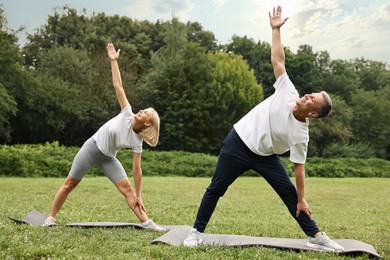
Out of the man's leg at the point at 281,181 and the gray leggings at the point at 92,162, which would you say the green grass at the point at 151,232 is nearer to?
the man's leg at the point at 281,181

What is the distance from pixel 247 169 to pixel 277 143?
55 cm

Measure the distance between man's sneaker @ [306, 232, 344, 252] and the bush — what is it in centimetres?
1847

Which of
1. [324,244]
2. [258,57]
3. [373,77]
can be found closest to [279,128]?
[324,244]

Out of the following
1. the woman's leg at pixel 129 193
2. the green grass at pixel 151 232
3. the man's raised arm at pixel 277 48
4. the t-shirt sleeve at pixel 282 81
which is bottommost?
the green grass at pixel 151 232

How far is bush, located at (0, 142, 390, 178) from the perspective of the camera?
2194 cm

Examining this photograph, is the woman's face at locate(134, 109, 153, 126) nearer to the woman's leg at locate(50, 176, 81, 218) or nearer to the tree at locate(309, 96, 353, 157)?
the woman's leg at locate(50, 176, 81, 218)

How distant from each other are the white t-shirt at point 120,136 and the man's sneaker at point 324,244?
278cm

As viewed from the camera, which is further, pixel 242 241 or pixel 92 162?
pixel 92 162

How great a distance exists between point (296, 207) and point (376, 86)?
7736cm

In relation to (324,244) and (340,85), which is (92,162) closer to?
(324,244)

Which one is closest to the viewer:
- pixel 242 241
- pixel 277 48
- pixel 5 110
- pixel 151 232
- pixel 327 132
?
pixel 277 48

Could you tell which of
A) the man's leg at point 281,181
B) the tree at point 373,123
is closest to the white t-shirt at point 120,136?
the man's leg at point 281,181

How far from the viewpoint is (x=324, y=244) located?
5.77 meters

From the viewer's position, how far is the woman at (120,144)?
669 centimetres
